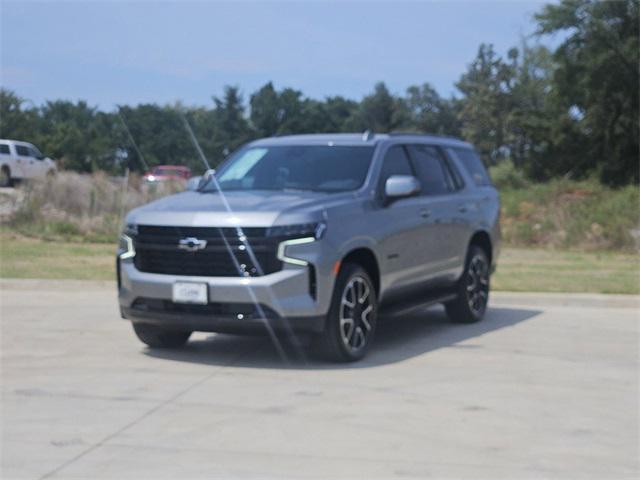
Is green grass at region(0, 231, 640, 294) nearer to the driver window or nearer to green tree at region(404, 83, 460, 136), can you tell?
the driver window

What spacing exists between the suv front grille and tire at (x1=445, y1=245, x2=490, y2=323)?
3.44 meters

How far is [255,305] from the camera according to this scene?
8773 millimetres

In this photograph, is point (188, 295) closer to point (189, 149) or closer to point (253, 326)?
point (253, 326)

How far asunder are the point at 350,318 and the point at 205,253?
1.34m

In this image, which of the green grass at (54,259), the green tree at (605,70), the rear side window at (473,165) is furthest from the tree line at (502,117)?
the rear side window at (473,165)

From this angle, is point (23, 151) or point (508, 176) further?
point (508, 176)

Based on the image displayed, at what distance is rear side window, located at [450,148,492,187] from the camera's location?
12.3 metres

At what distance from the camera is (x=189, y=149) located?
67875mm

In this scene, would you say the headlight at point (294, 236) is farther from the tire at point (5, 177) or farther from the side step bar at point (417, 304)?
the tire at point (5, 177)

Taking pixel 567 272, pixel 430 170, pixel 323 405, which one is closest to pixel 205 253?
pixel 323 405

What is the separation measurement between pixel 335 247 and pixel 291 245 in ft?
1.34

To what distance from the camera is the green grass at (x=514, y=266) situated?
15055 millimetres

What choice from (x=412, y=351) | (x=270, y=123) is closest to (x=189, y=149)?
(x=270, y=123)

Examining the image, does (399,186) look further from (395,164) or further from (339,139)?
(339,139)
